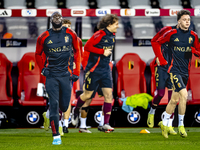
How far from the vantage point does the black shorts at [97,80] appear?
19.1ft

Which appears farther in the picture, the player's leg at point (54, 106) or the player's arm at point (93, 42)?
the player's arm at point (93, 42)

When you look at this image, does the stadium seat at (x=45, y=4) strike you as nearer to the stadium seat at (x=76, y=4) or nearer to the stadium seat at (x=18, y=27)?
the stadium seat at (x=76, y=4)

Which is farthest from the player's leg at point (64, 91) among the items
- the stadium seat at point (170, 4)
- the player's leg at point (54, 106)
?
the stadium seat at point (170, 4)

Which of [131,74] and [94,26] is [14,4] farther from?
[131,74]

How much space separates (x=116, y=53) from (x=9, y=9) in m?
2.67

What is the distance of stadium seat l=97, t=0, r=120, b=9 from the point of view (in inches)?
340

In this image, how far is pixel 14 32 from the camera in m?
9.07

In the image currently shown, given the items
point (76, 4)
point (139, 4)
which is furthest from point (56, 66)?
point (139, 4)

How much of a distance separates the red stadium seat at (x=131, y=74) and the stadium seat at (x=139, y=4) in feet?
3.59

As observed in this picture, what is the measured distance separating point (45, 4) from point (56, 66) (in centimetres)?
484

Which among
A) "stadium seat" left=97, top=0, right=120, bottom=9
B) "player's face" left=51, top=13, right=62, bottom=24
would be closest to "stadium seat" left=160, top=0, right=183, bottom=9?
"stadium seat" left=97, top=0, right=120, bottom=9

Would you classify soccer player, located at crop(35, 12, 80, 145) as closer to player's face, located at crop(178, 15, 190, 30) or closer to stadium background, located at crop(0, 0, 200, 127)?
player's face, located at crop(178, 15, 190, 30)

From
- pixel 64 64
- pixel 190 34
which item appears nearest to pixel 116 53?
pixel 190 34

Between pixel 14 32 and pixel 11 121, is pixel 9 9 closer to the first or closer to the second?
pixel 14 32
